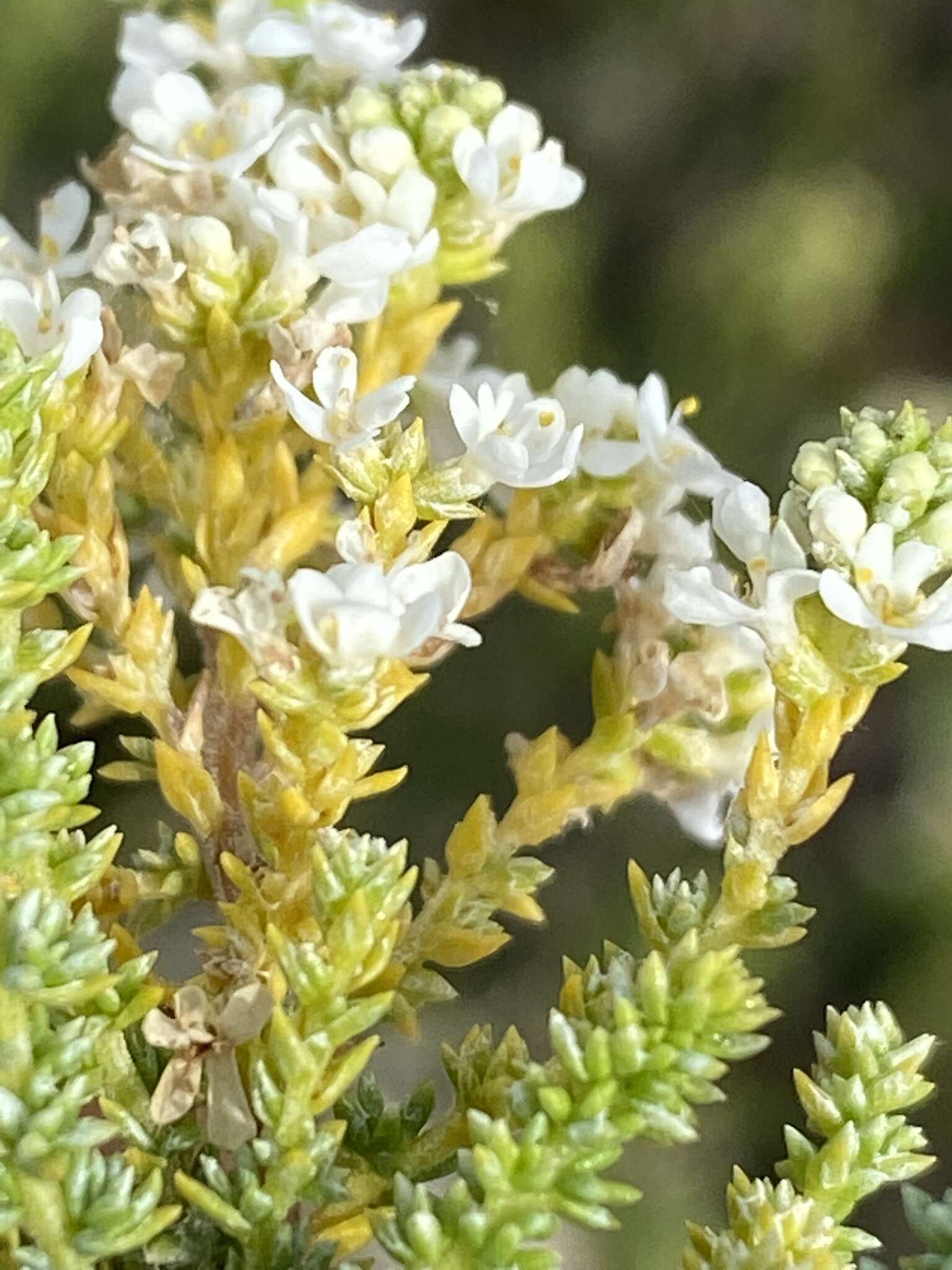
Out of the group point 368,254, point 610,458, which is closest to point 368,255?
point 368,254

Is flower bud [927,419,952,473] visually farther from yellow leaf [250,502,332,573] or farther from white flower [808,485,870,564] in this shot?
yellow leaf [250,502,332,573]

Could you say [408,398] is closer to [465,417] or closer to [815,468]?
[465,417]

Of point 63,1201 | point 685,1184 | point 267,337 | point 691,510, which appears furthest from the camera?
point 685,1184

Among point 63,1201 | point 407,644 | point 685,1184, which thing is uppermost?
point 407,644

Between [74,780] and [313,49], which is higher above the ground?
[313,49]

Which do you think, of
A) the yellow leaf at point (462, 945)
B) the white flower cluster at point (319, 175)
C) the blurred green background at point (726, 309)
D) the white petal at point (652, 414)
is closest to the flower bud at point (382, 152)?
the white flower cluster at point (319, 175)

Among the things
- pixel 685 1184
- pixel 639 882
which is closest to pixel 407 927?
pixel 639 882

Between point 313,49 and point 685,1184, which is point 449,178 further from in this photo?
point 685,1184
